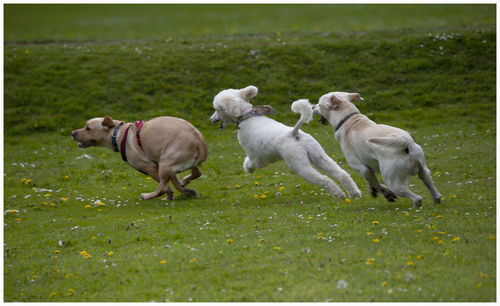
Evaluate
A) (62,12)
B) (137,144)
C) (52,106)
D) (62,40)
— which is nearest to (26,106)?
(52,106)

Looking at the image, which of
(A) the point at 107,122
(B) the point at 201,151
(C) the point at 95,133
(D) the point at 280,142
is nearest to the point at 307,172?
(D) the point at 280,142

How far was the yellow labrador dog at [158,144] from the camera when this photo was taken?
1128 centimetres

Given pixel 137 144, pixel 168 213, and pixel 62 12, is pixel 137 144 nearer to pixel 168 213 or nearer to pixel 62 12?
pixel 168 213

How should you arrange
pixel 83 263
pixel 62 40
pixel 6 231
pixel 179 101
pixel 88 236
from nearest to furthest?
pixel 83 263
pixel 88 236
pixel 6 231
pixel 179 101
pixel 62 40

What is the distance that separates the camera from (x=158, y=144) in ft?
37.4

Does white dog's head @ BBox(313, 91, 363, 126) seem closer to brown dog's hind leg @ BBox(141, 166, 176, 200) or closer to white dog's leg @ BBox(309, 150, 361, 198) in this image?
white dog's leg @ BBox(309, 150, 361, 198)

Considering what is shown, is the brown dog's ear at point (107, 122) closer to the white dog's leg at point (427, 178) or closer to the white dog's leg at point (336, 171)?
the white dog's leg at point (336, 171)

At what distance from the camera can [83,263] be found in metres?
8.23

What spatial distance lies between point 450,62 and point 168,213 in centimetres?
1539

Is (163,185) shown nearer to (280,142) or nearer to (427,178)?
(280,142)

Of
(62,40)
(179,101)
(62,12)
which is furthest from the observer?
(62,12)

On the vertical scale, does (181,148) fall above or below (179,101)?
above

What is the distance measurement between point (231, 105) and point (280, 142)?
122cm

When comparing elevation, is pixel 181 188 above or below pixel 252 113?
below
